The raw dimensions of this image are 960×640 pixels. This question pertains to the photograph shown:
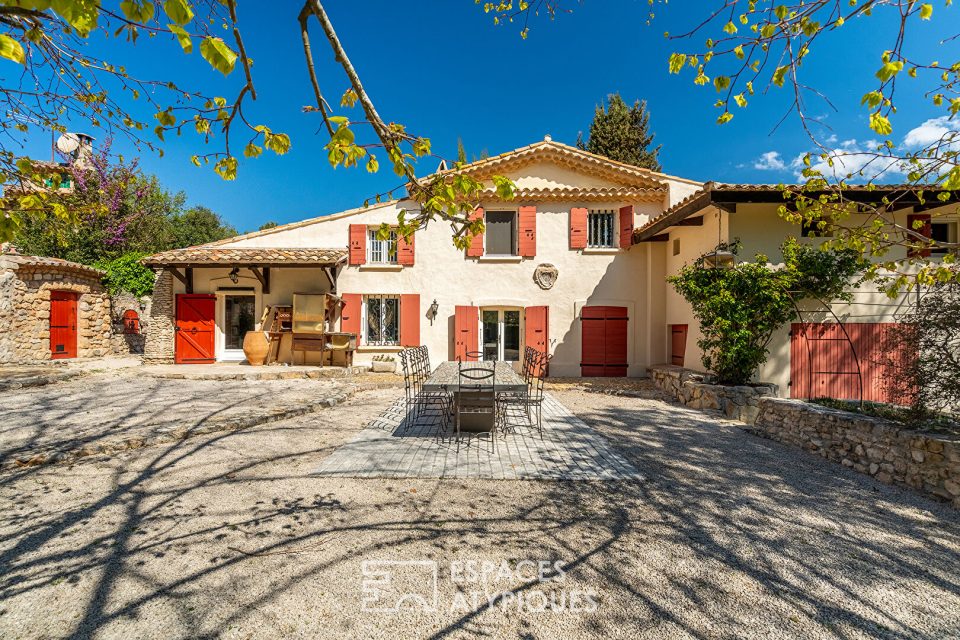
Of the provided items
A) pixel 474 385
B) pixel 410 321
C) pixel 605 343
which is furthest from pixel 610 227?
pixel 474 385

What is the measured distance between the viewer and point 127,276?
12359 millimetres

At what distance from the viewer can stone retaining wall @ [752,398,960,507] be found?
3332 mm

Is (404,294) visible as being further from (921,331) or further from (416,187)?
(921,331)

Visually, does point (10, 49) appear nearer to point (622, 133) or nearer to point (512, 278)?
point (512, 278)

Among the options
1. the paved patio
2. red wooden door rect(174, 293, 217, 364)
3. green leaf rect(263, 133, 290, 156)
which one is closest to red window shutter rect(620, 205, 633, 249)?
the paved patio

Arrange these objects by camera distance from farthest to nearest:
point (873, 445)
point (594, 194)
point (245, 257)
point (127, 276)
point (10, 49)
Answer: point (127, 276)
point (594, 194)
point (245, 257)
point (873, 445)
point (10, 49)

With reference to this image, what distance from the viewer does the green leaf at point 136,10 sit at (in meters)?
1.27

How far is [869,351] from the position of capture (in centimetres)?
714

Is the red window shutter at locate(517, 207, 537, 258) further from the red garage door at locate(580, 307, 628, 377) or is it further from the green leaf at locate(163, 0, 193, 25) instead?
the green leaf at locate(163, 0, 193, 25)

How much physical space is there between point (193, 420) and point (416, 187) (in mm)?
4752

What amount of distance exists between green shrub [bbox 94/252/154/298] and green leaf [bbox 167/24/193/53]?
1436 centimetres

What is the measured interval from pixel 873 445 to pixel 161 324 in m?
13.7

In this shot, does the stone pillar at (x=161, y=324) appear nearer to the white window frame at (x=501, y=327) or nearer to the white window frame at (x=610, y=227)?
the white window frame at (x=501, y=327)

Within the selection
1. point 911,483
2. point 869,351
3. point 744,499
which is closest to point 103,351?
point 744,499
